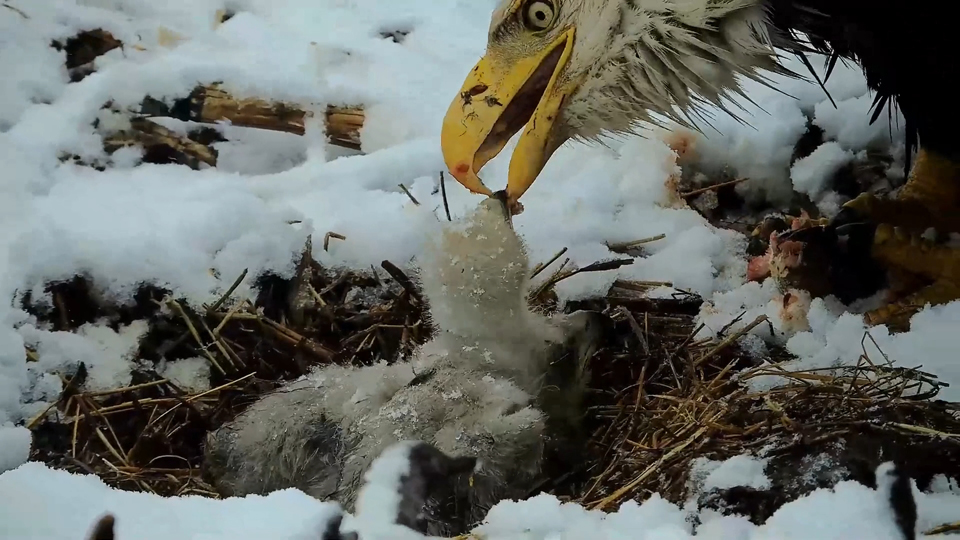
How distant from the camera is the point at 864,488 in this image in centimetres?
57

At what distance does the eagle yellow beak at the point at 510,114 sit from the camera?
97 cm

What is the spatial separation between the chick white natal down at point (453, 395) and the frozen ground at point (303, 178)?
0.62ft

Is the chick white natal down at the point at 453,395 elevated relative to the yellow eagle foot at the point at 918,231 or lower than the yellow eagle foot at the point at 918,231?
lower

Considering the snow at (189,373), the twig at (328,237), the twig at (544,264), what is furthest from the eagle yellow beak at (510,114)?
the snow at (189,373)

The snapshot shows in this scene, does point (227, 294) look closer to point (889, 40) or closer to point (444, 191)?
point (444, 191)

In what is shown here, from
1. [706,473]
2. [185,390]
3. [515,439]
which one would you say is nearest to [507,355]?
[515,439]

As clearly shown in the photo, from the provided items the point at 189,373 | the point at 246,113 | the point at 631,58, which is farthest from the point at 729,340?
the point at 246,113

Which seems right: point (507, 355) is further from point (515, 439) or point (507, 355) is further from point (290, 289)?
point (290, 289)

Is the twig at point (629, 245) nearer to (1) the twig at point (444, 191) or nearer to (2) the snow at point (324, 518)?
(1) the twig at point (444, 191)

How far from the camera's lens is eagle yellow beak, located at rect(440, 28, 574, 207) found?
3.18ft

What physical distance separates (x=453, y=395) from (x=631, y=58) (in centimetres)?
45

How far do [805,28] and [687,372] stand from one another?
46cm

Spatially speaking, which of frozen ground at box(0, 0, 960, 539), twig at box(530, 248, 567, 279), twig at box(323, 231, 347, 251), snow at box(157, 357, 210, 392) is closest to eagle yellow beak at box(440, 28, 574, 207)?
frozen ground at box(0, 0, 960, 539)

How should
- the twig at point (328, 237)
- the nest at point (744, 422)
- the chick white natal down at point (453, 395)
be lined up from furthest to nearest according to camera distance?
the twig at point (328, 237) < the chick white natal down at point (453, 395) < the nest at point (744, 422)
